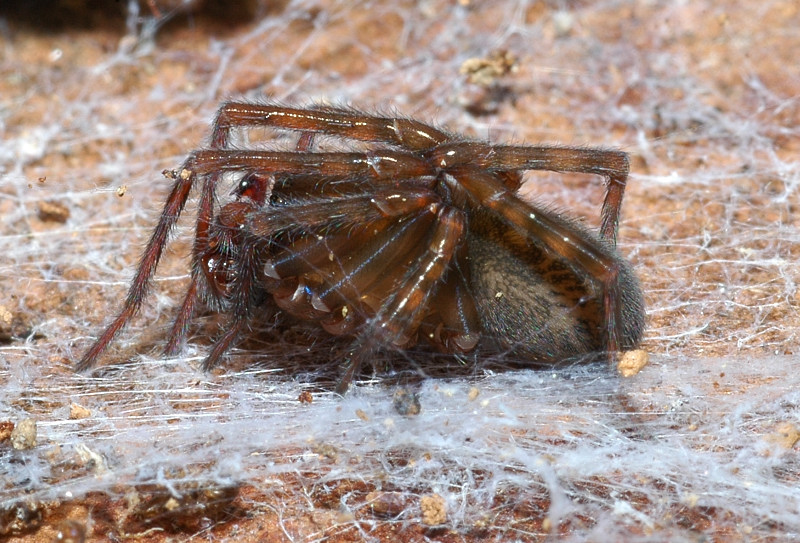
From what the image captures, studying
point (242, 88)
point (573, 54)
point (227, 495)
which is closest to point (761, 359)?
point (227, 495)

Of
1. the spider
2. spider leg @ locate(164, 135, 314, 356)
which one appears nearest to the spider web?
spider leg @ locate(164, 135, 314, 356)

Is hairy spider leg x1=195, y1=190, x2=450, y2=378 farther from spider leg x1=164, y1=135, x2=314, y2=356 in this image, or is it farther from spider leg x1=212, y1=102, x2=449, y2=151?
spider leg x1=212, y1=102, x2=449, y2=151

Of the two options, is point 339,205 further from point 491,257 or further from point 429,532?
point 429,532

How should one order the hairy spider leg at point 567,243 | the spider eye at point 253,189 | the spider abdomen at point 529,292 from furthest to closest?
the spider eye at point 253,189, the spider abdomen at point 529,292, the hairy spider leg at point 567,243

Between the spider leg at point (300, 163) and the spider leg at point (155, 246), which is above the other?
the spider leg at point (300, 163)

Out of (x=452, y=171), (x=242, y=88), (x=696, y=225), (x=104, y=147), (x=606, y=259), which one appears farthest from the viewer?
(x=242, y=88)

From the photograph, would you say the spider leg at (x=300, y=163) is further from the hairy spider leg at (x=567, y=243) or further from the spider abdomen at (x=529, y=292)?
the spider abdomen at (x=529, y=292)

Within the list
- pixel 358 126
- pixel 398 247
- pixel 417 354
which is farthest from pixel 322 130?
pixel 417 354

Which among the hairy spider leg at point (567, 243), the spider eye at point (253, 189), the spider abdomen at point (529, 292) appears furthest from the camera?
the spider eye at point (253, 189)

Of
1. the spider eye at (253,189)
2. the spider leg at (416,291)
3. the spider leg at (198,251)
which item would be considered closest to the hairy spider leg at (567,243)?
the spider leg at (416,291)
